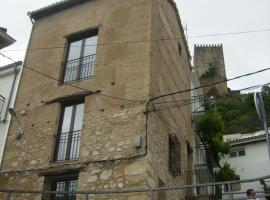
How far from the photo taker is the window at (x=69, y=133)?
11.9 meters

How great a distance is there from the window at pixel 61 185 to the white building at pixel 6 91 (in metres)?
2.17

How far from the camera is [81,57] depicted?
13844mm

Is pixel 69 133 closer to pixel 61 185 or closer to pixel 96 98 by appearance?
pixel 96 98

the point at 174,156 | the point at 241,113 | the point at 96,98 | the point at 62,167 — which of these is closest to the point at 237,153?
the point at 174,156

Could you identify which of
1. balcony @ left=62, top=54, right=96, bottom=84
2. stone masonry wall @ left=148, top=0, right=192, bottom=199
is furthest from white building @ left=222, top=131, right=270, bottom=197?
balcony @ left=62, top=54, right=96, bottom=84

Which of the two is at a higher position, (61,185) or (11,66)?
(11,66)

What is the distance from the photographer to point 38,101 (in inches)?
526

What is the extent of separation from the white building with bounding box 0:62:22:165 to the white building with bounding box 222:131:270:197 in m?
13.4

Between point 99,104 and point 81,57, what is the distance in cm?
243

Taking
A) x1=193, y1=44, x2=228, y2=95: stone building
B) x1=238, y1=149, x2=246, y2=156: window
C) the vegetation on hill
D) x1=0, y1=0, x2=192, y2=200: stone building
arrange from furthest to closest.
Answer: x1=193, y1=44, x2=228, y2=95: stone building
the vegetation on hill
x1=238, y1=149, x2=246, y2=156: window
x1=0, y1=0, x2=192, y2=200: stone building

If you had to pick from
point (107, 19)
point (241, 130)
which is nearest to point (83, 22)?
point (107, 19)

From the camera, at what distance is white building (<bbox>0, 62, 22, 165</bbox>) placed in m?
13.3

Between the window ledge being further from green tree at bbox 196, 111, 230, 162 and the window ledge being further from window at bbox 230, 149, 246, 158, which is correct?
window at bbox 230, 149, 246, 158

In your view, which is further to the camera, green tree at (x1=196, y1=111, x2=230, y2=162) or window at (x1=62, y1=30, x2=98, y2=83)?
green tree at (x1=196, y1=111, x2=230, y2=162)
